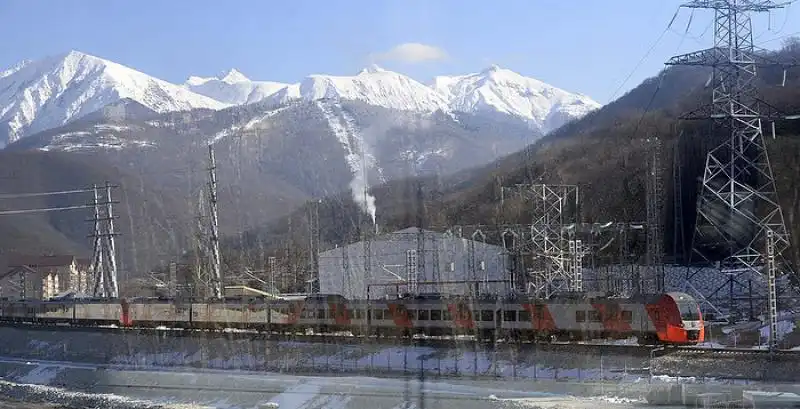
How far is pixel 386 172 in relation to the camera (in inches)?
2370

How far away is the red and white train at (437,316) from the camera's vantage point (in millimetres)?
23078

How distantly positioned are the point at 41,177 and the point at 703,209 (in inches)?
2094

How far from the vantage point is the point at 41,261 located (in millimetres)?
51062

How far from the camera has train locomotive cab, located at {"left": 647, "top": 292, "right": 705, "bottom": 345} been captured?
73.8 feet

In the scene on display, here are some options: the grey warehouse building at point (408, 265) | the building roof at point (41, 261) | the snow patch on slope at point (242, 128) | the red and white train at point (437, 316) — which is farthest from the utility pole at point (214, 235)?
the snow patch on slope at point (242, 128)

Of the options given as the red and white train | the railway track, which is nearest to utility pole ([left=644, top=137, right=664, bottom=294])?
the red and white train

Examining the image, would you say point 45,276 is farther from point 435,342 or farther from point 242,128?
point 242,128

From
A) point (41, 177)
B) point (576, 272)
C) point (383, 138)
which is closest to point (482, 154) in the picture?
point (383, 138)

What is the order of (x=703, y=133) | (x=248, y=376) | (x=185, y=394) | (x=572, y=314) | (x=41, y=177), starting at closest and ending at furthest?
(x=185, y=394) → (x=248, y=376) → (x=572, y=314) → (x=703, y=133) → (x=41, y=177)

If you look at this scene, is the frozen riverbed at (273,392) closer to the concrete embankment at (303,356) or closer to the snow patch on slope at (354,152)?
the concrete embankment at (303,356)

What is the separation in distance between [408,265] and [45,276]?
24912mm

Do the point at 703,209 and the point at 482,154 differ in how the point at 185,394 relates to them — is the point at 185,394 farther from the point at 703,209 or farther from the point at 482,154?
the point at 482,154

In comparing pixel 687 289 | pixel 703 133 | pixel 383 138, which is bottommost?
pixel 687 289

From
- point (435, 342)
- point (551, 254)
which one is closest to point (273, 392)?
point (435, 342)
